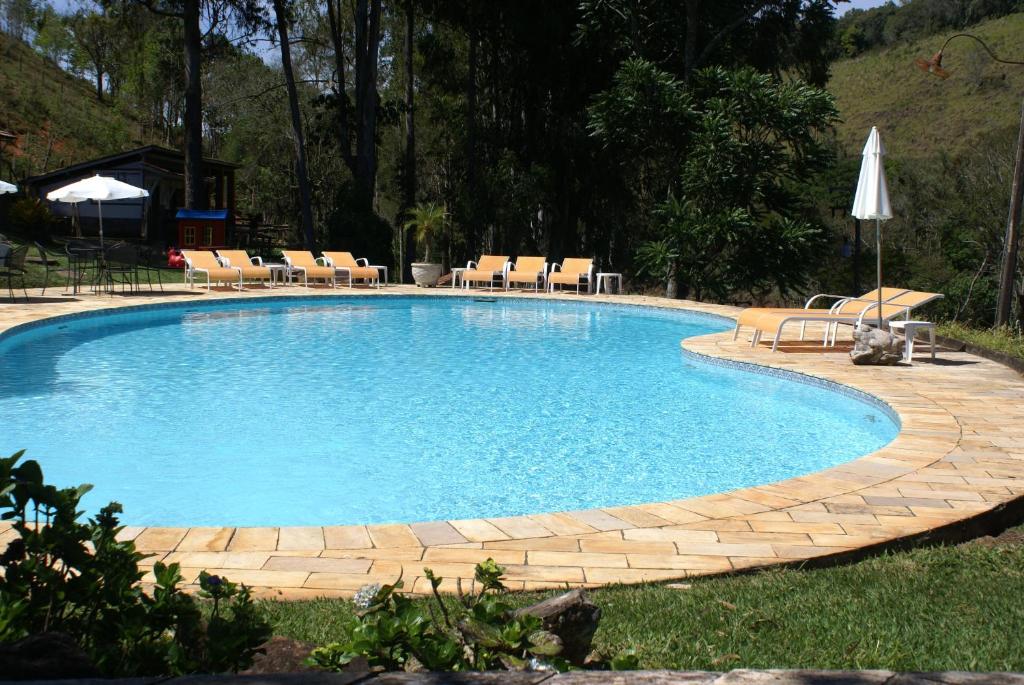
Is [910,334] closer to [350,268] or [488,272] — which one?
[488,272]

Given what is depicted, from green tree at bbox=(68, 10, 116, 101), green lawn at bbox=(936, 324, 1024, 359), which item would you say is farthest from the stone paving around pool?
green tree at bbox=(68, 10, 116, 101)

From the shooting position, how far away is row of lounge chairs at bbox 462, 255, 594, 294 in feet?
58.4

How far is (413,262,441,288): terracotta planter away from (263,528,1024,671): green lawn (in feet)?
52.6

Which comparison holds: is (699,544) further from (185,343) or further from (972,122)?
(972,122)

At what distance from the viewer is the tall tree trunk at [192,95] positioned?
20.8 meters

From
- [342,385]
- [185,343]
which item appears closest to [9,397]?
[342,385]

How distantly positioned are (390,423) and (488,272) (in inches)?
429

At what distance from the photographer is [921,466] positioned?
5164mm

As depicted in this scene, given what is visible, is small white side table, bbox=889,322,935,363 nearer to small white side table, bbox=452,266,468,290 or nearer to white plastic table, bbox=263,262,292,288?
small white side table, bbox=452,266,468,290

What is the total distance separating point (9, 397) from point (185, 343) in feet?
11.6

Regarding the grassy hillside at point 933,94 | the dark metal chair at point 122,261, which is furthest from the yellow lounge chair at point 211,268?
the grassy hillside at point 933,94

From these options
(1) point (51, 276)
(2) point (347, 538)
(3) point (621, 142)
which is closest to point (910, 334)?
(2) point (347, 538)

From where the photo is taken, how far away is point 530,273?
18.0 m

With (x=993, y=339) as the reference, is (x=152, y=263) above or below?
above
